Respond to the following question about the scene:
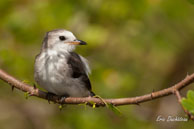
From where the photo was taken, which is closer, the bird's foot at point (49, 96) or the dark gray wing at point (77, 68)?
the bird's foot at point (49, 96)

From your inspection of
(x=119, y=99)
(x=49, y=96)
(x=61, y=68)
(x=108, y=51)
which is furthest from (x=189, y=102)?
(x=108, y=51)

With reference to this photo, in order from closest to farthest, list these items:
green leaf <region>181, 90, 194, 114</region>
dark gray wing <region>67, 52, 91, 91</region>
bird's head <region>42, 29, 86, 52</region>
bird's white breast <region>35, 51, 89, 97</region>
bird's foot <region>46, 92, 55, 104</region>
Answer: green leaf <region>181, 90, 194, 114</region> < bird's foot <region>46, 92, 55, 104</region> < bird's white breast <region>35, 51, 89, 97</region> < dark gray wing <region>67, 52, 91, 91</region> < bird's head <region>42, 29, 86, 52</region>

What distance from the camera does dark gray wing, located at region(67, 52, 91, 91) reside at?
17.2 feet

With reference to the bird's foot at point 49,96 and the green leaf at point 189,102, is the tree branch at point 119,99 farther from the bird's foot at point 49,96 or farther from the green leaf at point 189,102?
the green leaf at point 189,102

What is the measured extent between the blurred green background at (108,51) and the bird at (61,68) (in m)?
1.09

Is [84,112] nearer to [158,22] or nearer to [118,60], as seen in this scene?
[118,60]

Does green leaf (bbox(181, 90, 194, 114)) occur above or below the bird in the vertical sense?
above

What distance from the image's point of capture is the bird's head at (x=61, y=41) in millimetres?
5445

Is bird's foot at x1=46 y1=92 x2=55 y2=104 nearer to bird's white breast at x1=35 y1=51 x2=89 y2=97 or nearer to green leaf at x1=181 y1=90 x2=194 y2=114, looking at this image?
bird's white breast at x1=35 y1=51 x2=89 y2=97

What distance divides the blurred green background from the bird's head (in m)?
0.96

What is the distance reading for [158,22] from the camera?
27.4 feet

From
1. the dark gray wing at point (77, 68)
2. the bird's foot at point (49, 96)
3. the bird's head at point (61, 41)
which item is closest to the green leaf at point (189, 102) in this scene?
the bird's foot at point (49, 96)

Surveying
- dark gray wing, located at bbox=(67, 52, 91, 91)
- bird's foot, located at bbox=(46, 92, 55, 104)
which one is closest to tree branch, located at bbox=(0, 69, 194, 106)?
bird's foot, located at bbox=(46, 92, 55, 104)

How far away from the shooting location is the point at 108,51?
8430 millimetres
